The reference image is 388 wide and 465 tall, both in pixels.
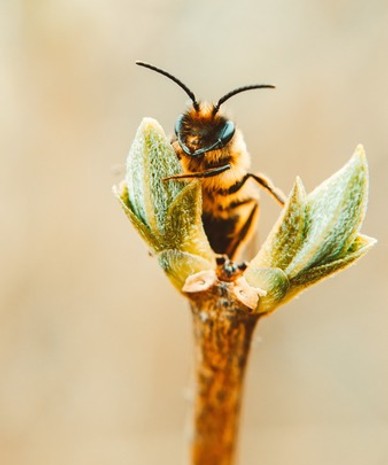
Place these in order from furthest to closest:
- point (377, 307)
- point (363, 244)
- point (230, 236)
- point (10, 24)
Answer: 1. point (377, 307)
2. point (10, 24)
3. point (230, 236)
4. point (363, 244)

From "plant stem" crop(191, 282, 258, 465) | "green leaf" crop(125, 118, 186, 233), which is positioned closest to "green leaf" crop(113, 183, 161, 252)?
"green leaf" crop(125, 118, 186, 233)

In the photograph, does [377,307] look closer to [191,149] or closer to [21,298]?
[21,298]

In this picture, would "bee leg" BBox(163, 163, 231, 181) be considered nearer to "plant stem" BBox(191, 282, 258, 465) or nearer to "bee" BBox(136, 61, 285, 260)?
"bee" BBox(136, 61, 285, 260)

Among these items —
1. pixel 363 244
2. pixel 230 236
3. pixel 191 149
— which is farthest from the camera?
pixel 230 236

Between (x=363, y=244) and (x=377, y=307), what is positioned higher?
(x=363, y=244)

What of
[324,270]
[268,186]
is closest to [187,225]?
[324,270]

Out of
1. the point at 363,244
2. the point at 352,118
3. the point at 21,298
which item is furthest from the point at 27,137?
the point at 363,244

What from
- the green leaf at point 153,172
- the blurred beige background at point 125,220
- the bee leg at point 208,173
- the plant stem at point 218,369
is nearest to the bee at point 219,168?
the bee leg at point 208,173
